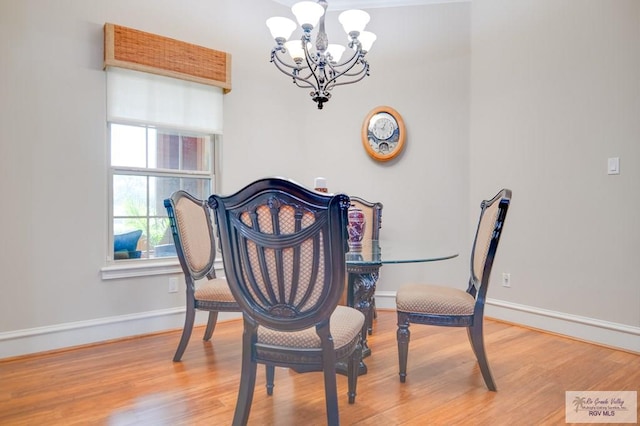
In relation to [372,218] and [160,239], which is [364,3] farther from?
[160,239]

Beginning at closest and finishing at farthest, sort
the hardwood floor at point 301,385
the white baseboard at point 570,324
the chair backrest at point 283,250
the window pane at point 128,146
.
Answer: the chair backrest at point 283,250 → the hardwood floor at point 301,385 → the white baseboard at point 570,324 → the window pane at point 128,146

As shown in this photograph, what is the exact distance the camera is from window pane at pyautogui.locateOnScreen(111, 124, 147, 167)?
2.98m

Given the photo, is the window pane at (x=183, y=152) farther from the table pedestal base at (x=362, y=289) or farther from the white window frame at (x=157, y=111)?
the table pedestal base at (x=362, y=289)

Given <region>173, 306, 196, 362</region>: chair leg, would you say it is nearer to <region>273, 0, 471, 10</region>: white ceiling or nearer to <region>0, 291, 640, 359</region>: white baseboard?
<region>0, 291, 640, 359</region>: white baseboard

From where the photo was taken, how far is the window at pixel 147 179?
3.01 m

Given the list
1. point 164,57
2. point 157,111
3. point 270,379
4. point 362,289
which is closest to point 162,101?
point 157,111

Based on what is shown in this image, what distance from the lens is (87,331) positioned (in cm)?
281

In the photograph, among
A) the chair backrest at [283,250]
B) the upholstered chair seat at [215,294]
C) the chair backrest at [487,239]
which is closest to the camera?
the chair backrest at [283,250]

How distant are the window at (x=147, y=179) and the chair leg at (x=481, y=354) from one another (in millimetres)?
2389

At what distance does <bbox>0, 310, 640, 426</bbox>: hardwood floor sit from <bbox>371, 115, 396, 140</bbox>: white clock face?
192 centimetres

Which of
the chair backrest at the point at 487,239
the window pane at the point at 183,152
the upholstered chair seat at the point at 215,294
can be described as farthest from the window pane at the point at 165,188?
the chair backrest at the point at 487,239

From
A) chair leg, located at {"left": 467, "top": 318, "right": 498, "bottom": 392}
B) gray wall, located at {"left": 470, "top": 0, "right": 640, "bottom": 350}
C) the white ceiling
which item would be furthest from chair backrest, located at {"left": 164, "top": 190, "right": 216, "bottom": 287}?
gray wall, located at {"left": 470, "top": 0, "right": 640, "bottom": 350}

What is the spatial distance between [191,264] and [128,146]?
116 centimetres

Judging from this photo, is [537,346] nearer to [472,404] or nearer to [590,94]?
[472,404]
